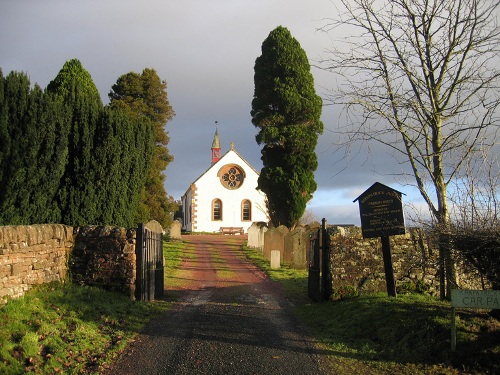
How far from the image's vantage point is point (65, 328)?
9102 mm

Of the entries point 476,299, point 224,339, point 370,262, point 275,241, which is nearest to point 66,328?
point 224,339

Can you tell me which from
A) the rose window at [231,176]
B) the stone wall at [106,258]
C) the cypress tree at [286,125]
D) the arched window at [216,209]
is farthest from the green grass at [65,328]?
the rose window at [231,176]

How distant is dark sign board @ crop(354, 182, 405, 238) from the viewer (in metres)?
12.1

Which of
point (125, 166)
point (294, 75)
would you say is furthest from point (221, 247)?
point (125, 166)

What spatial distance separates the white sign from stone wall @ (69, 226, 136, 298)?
7627 millimetres

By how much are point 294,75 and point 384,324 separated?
959 inches

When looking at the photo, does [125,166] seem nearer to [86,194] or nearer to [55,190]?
[86,194]

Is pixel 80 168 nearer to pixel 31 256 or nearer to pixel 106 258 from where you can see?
pixel 106 258

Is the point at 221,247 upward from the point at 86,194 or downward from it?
downward

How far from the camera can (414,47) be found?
10.0m

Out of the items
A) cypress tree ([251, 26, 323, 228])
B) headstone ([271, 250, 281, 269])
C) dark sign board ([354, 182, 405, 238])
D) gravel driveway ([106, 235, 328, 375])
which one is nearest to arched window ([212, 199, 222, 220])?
cypress tree ([251, 26, 323, 228])

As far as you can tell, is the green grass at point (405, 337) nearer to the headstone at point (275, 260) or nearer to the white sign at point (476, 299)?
the white sign at point (476, 299)

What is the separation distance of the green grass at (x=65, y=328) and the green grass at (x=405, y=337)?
3426 millimetres

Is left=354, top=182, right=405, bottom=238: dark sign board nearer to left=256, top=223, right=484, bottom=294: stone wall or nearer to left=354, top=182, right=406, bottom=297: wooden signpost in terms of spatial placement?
left=354, top=182, right=406, bottom=297: wooden signpost
